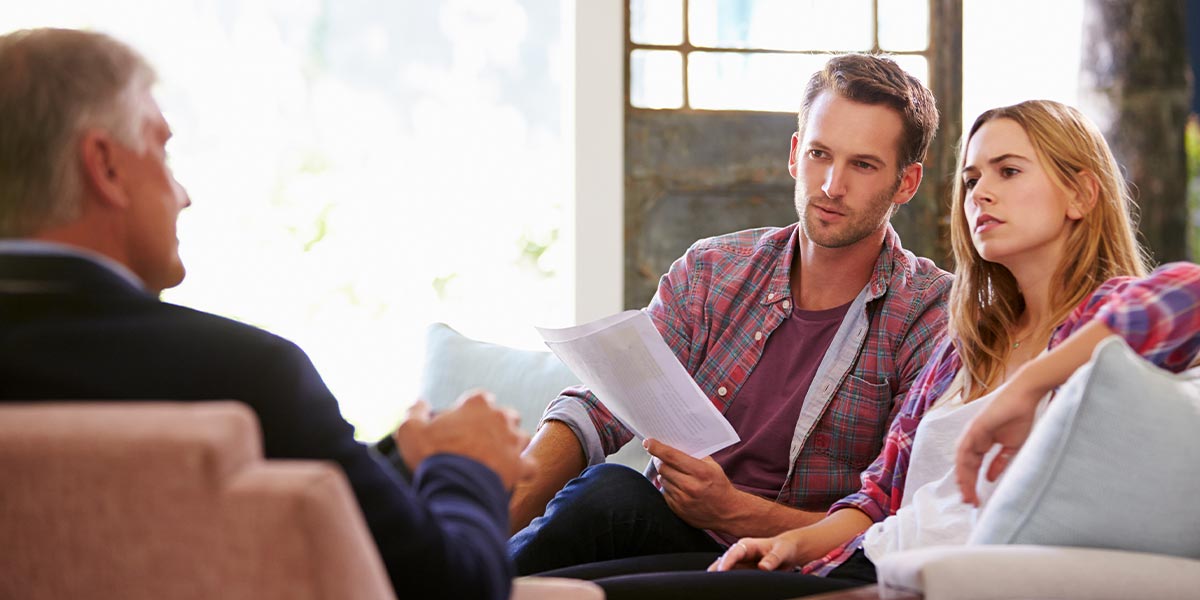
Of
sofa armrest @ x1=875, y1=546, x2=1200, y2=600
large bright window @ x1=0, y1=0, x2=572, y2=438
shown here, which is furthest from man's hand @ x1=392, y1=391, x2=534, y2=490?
large bright window @ x1=0, y1=0, x2=572, y2=438

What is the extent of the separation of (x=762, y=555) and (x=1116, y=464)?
0.57 metres

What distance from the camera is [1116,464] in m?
1.22

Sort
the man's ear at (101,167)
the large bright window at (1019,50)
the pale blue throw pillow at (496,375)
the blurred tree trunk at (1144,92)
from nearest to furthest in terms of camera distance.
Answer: the man's ear at (101,167)
the pale blue throw pillow at (496,375)
the blurred tree trunk at (1144,92)
the large bright window at (1019,50)

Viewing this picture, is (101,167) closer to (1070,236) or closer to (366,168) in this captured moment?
(1070,236)

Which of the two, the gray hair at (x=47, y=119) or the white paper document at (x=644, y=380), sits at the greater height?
the gray hair at (x=47, y=119)

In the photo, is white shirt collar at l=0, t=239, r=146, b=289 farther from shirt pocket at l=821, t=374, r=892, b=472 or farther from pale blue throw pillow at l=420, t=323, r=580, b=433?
pale blue throw pillow at l=420, t=323, r=580, b=433

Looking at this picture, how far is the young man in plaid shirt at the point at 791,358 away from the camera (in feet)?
6.14

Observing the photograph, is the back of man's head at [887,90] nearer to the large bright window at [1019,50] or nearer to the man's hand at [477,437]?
the man's hand at [477,437]

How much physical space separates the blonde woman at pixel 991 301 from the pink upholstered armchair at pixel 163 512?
930 mm

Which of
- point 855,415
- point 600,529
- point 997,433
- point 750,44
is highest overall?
point 750,44

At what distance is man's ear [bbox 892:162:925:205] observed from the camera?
206 centimetres

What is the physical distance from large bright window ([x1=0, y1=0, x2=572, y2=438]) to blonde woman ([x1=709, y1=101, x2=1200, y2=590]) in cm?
457

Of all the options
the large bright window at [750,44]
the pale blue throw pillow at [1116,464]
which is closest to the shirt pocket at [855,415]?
the pale blue throw pillow at [1116,464]

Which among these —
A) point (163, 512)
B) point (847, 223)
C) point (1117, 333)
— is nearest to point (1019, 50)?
point (847, 223)
